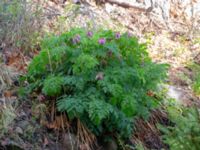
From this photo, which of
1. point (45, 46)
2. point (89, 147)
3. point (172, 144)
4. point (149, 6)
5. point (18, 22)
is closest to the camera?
point (172, 144)

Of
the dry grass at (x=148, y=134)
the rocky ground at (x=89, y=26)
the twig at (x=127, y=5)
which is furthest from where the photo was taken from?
the twig at (x=127, y=5)

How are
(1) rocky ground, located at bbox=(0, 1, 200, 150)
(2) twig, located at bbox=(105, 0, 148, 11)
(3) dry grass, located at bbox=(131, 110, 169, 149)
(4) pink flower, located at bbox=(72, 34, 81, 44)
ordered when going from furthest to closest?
1. (2) twig, located at bbox=(105, 0, 148, 11)
2. (3) dry grass, located at bbox=(131, 110, 169, 149)
3. (4) pink flower, located at bbox=(72, 34, 81, 44)
4. (1) rocky ground, located at bbox=(0, 1, 200, 150)

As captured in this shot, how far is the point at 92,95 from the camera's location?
374 centimetres

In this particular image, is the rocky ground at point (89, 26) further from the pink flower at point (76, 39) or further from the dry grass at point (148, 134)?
the pink flower at point (76, 39)

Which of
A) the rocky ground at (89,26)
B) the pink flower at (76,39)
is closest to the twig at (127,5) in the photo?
the rocky ground at (89,26)

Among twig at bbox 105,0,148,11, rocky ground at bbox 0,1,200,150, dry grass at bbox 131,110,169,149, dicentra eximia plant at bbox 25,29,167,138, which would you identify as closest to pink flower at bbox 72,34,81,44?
dicentra eximia plant at bbox 25,29,167,138

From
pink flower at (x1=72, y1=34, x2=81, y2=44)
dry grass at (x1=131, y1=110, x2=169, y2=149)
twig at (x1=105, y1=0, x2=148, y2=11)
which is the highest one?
pink flower at (x1=72, y1=34, x2=81, y2=44)

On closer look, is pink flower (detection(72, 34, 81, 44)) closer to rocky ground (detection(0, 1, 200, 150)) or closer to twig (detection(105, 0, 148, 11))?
rocky ground (detection(0, 1, 200, 150))

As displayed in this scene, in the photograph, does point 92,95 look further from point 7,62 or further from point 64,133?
point 7,62

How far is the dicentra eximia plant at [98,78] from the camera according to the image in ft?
12.3

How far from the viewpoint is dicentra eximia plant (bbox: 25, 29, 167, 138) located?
3.73 metres

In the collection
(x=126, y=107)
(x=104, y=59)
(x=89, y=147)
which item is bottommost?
(x=89, y=147)

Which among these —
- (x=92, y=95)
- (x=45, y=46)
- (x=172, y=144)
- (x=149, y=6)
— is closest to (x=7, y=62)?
(x=45, y=46)

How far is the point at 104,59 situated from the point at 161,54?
286cm
